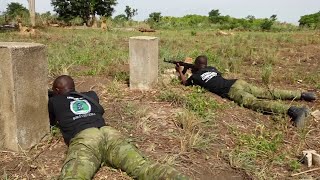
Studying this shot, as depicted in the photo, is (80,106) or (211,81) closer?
(80,106)

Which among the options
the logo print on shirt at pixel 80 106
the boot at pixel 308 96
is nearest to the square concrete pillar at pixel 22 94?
the logo print on shirt at pixel 80 106

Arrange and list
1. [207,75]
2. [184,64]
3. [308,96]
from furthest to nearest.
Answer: [184,64] < [207,75] < [308,96]

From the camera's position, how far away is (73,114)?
10.9ft

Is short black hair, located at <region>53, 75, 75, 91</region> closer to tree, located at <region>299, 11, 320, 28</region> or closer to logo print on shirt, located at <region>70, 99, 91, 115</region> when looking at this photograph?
logo print on shirt, located at <region>70, 99, 91, 115</region>

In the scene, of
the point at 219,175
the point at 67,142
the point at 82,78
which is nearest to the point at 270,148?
the point at 219,175

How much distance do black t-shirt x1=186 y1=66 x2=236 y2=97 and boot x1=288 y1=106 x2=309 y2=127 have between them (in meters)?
1.05

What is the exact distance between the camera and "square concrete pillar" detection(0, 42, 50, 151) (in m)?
3.06

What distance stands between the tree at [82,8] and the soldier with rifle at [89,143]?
81.9ft

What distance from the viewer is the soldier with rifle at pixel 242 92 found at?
467 cm

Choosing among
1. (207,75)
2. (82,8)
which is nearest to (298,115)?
A: (207,75)

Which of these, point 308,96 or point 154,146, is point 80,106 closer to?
point 154,146

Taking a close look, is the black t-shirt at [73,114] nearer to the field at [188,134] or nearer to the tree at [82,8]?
the field at [188,134]

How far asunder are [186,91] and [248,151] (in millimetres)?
1885

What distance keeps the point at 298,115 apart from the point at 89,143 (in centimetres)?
260
